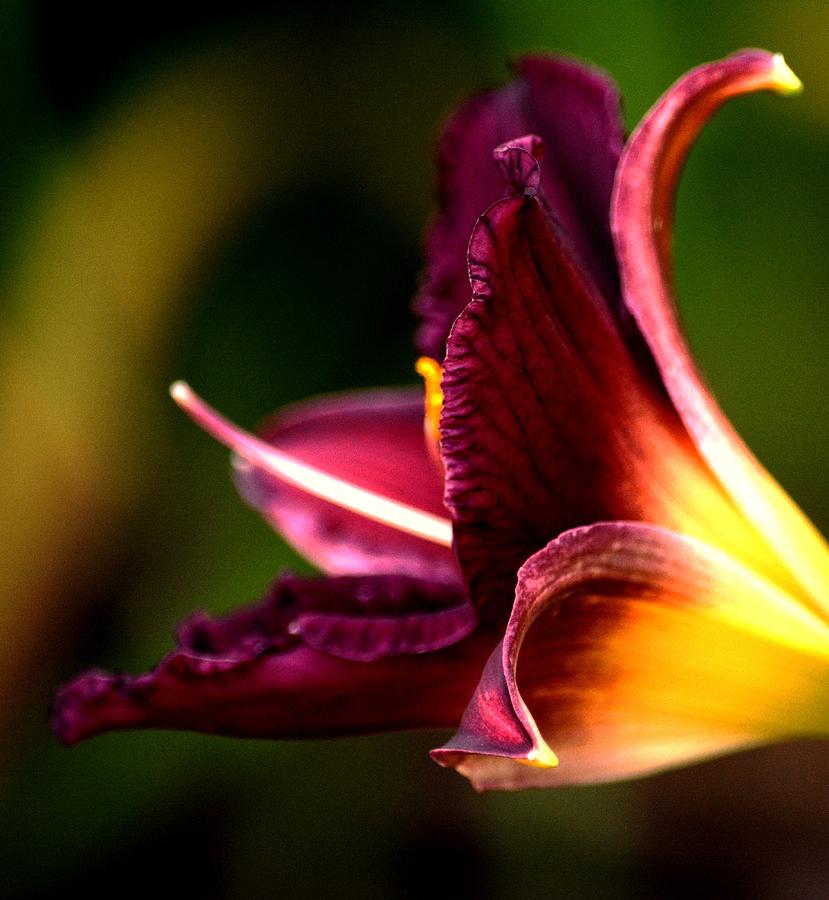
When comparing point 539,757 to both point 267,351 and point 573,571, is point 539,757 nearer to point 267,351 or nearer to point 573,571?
point 573,571

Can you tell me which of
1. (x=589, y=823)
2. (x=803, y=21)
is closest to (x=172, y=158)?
(x=803, y=21)

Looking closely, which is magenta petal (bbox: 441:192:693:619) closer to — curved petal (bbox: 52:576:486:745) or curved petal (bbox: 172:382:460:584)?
curved petal (bbox: 52:576:486:745)

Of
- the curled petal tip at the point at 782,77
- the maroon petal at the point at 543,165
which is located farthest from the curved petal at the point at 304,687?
the curled petal tip at the point at 782,77

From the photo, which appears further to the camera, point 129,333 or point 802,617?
point 129,333

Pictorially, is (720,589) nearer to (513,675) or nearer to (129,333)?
(513,675)

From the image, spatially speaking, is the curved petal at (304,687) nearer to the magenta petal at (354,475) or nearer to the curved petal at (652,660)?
the curved petal at (652,660)

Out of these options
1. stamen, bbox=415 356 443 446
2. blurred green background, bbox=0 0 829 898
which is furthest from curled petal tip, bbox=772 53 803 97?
blurred green background, bbox=0 0 829 898
